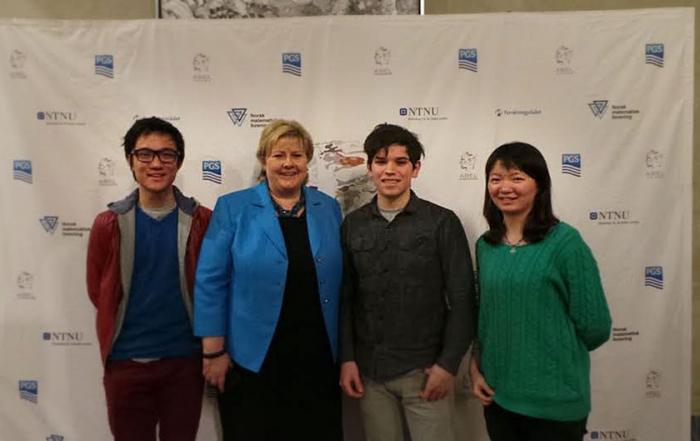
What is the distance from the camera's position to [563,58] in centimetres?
240

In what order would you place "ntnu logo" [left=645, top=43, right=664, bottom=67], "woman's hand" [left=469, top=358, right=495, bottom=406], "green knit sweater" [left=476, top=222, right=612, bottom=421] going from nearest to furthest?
"green knit sweater" [left=476, top=222, right=612, bottom=421] < "woman's hand" [left=469, top=358, right=495, bottom=406] < "ntnu logo" [left=645, top=43, right=664, bottom=67]

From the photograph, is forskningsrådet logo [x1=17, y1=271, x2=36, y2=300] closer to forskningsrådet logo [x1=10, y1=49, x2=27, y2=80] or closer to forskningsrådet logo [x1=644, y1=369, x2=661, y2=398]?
forskningsrådet logo [x1=10, y1=49, x2=27, y2=80]

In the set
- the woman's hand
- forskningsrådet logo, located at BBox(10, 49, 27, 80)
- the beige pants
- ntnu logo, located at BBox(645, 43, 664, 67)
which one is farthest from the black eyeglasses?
ntnu logo, located at BBox(645, 43, 664, 67)

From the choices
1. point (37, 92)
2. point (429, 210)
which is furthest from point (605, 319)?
point (37, 92)

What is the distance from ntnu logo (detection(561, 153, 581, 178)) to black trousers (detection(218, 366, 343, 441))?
152 cm

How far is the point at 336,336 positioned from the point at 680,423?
1.82 metres

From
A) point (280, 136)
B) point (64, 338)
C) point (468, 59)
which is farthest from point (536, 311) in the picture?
point (64, 338)

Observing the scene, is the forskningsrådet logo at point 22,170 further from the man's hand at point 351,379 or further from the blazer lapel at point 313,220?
the man's hand at point 351,379

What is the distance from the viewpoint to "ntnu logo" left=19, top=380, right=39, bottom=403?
8.11 feet

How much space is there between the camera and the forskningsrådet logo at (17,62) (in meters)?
2.42

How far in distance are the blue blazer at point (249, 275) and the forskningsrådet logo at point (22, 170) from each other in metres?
1.18

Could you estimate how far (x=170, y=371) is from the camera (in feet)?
6.32

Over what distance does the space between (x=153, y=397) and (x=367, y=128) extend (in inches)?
57.7

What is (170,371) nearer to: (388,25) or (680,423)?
(388,25)
